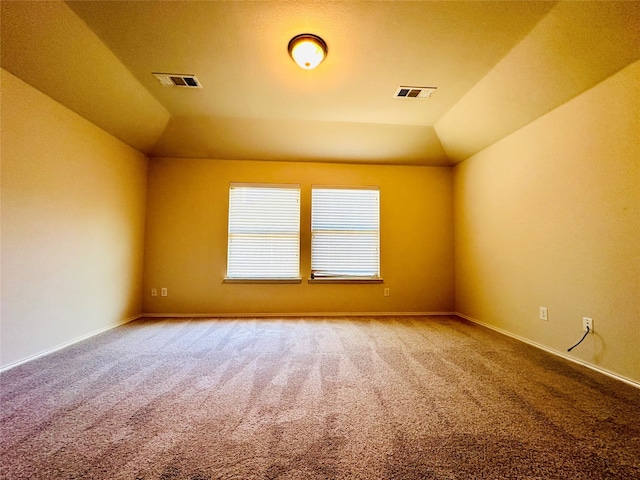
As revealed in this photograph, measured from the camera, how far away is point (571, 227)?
223cm

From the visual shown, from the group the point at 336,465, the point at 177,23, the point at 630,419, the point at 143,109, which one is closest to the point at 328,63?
the point at 177,23

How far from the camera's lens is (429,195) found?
156 inches

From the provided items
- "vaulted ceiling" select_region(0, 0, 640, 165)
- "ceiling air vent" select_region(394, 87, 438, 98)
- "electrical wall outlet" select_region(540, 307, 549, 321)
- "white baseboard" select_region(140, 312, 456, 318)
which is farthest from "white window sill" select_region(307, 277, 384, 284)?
"ceiling air vent" select_region(394, 87, 438, 98)

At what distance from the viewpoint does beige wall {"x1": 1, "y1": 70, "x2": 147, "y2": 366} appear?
2.03 m

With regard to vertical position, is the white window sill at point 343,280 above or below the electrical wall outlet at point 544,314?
above

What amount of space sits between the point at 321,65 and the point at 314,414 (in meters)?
2.58

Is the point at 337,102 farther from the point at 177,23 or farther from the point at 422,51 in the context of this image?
the point at 177,23

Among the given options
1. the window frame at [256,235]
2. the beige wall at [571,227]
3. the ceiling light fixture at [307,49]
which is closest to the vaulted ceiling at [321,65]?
the ceiling light fixture at [307,49]

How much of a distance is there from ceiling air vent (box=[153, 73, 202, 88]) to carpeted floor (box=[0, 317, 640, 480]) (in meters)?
2.52

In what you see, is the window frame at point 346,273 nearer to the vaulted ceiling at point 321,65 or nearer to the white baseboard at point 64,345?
the vaulted ceiling at point 321,65

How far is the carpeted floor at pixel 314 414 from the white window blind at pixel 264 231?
56.5 inches

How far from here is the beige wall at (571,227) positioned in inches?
72.6

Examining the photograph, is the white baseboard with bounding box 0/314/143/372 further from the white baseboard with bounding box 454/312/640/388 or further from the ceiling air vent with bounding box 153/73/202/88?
the white baseboard with bounding box 454/312/640/388

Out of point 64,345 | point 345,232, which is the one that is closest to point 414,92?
point 345,232
